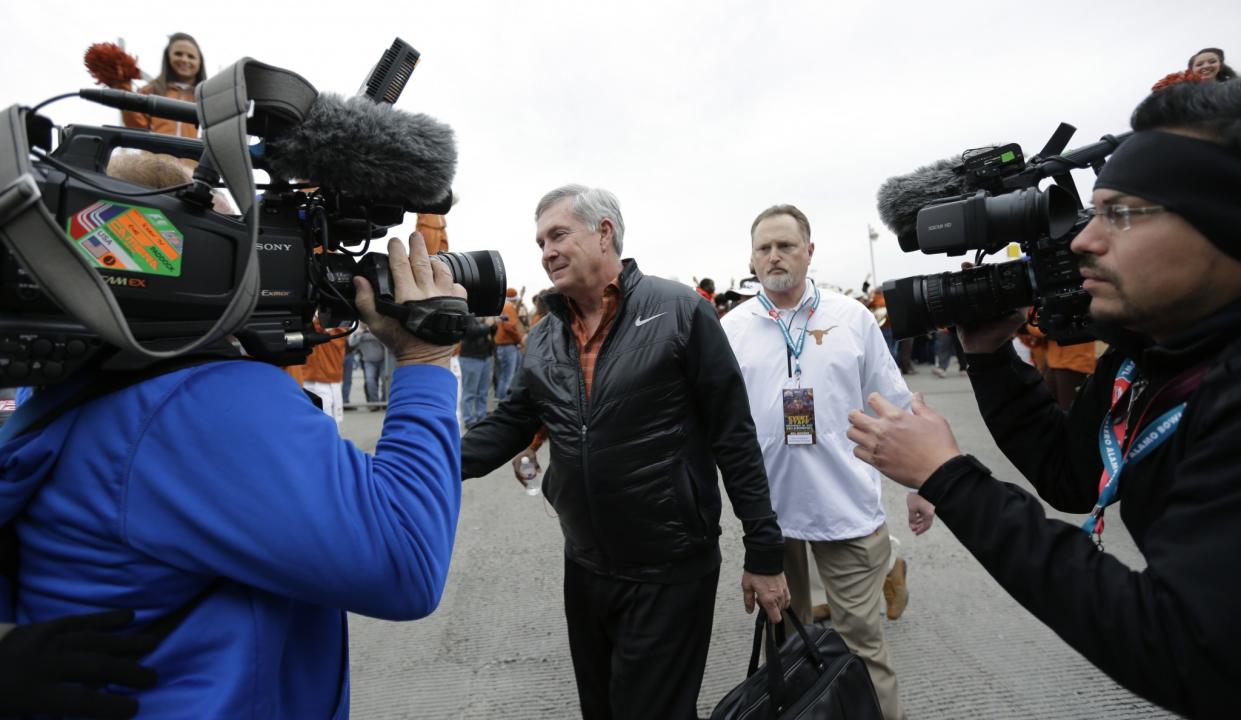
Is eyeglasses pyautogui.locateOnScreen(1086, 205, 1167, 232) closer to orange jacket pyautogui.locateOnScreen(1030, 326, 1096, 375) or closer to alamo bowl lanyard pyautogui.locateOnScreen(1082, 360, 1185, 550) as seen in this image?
alamo bowl lanyard pyautogui.locateOnScreen(1082, 360, 1185, 550)

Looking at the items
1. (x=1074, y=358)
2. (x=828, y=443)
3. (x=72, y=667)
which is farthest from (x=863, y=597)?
(x=1074, y=358)

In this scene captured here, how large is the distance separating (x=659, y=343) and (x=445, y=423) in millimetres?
1004

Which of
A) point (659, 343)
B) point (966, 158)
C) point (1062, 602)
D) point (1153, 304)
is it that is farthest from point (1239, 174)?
point (659, 343)

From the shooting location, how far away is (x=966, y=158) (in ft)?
5.10

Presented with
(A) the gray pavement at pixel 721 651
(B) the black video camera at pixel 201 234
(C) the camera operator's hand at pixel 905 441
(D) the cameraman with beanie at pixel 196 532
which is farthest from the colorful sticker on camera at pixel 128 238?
(A) the gray pavement at pixel 721 651

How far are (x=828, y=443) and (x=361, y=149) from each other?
215cm

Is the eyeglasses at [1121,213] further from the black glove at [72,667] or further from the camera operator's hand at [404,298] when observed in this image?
the black glove at [72,667]

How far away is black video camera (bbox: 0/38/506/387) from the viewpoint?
79 cm

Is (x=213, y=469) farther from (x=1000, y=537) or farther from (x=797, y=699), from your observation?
(x=797, y=699)

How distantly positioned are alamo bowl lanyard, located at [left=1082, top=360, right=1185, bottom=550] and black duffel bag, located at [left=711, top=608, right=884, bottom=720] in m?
0.87

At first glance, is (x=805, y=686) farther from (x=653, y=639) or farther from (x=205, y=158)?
(x=205, y=158)

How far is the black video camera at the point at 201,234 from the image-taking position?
79 centimetres

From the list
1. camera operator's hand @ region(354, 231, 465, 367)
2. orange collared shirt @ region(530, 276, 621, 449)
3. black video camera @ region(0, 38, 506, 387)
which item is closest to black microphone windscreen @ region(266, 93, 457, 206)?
black video camera @ region(0, 38, 506, 387)

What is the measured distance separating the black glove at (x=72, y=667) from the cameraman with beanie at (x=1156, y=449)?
1305 mm
